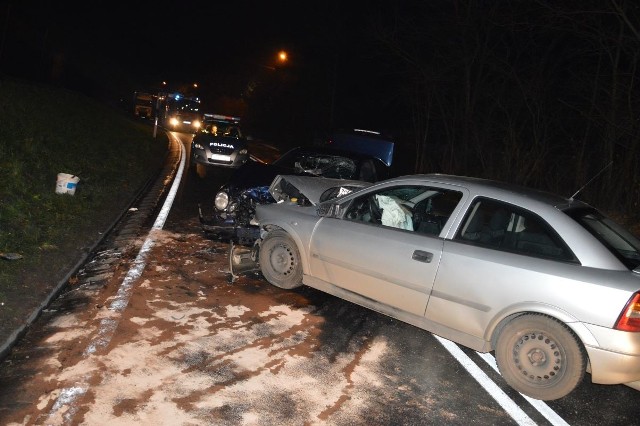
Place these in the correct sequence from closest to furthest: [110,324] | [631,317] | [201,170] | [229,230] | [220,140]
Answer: [631,317] < [110,324] < [229,230] < [220,140] < [201,170]

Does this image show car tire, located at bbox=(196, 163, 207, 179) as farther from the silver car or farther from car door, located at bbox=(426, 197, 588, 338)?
car door, located at bbox=(426, 197, 588, 338)

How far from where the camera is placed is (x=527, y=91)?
1689cm

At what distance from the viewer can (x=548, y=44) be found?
59.8 ft

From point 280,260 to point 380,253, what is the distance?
154 cm

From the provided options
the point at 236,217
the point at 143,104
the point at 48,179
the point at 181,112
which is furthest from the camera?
the point at 143,104

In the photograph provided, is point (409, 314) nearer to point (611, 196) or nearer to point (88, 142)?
point (611, 196)

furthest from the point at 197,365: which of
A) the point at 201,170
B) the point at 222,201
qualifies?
the point at 201,170

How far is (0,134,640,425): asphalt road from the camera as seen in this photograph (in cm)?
373

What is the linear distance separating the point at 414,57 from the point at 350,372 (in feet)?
55.3

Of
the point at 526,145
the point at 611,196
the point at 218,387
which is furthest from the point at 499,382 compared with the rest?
the point at 526,145

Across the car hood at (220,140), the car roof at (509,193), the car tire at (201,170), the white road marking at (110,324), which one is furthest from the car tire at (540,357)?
the car hood at (220,140)

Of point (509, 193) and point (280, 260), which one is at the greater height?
point (509, 193)

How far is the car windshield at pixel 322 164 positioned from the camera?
9.73m

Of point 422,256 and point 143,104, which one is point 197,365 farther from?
point 143,104
